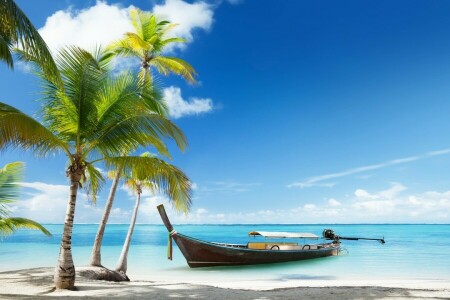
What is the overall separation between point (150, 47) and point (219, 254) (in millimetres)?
9891

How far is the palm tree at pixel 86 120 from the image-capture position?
27.4 ft

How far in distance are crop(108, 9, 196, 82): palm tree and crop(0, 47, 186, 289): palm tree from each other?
4.91 meters

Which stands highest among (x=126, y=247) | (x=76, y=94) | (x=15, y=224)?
(x=76, y=94)

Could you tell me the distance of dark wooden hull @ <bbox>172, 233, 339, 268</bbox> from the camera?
17.9 meters

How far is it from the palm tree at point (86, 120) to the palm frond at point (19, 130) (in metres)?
0.17

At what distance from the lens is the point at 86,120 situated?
852 centimetres

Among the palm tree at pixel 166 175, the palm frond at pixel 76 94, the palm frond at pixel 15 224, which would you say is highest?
the palm frond at pixel 76 94

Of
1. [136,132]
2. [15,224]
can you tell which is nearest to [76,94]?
[136,132]

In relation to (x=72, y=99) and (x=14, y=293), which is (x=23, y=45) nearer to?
(x=72, y=99)

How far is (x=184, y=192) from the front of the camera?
902 centimetres

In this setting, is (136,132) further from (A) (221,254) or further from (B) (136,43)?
(A) (221,254)

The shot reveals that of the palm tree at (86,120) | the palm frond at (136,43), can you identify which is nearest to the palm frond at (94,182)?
the palm tree at (86,120)

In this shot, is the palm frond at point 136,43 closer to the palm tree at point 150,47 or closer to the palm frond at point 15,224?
the palm tree at point 150,47

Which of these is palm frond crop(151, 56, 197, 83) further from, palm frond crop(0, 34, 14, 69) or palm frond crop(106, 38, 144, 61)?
palm frond crop(0, 34, 14, 69)
